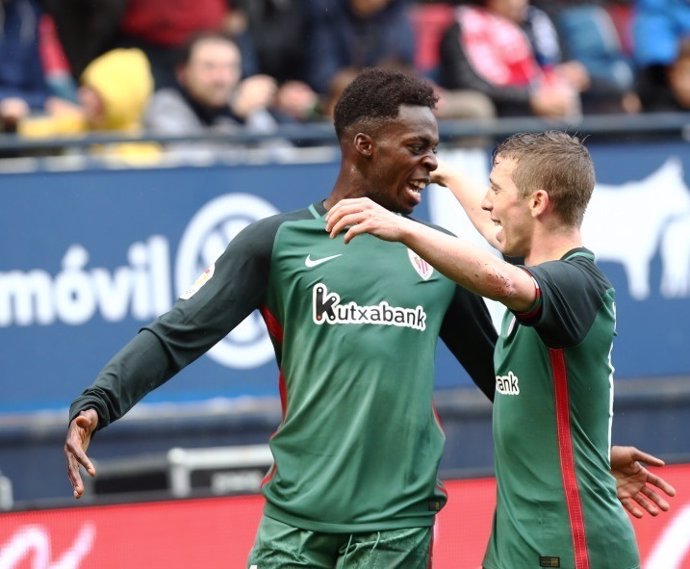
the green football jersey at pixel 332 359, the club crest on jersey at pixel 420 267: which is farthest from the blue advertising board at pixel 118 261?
the club crest on jersey at pixel 420 267

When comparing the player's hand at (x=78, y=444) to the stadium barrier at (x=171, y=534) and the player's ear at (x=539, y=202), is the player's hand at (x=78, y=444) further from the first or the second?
the player's ear at (x=539, y=202)

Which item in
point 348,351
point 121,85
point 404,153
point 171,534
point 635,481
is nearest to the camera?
point 348,351

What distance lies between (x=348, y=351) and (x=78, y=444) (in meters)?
0.89

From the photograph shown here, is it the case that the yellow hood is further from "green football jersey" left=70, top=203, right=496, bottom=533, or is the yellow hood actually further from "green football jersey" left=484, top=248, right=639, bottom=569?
"green football jersey" left=484, top=248, right=639, bottom=569

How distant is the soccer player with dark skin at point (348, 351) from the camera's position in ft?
13.9

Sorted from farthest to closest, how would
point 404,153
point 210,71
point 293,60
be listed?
point 293,60
point 210,71
point 404,153

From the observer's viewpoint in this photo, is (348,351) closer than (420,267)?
Yes

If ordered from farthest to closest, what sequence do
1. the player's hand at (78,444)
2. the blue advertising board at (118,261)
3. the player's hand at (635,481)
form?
the blue advertising board at (118,261)
the player's hand at (635,481)
the player's hand at (78,444)

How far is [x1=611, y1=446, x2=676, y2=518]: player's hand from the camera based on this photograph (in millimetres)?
4504

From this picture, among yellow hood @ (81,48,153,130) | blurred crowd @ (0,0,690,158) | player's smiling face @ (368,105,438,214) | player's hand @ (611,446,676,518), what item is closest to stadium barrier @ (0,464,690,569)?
player's hand @ (611,446,676,518)

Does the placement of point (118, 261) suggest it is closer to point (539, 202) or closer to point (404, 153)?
point (404, 153)

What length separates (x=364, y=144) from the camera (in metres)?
4.45

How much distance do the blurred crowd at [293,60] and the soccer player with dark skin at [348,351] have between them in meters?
3.85

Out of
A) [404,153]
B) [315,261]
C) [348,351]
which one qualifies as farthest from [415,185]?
[348,351]
